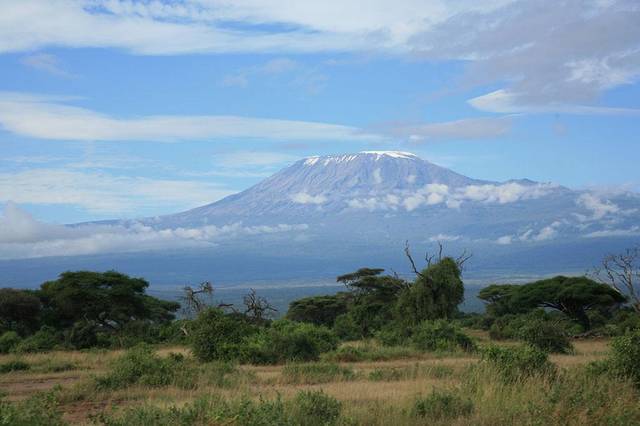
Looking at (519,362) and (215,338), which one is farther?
(215,338)

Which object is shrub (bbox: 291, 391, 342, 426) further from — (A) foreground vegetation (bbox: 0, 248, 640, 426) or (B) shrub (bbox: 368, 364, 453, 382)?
(B) shrub (bbox: 368, 364, 453, 382)

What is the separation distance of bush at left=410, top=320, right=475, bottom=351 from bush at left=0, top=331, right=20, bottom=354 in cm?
1434

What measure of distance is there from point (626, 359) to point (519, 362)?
1.86 m

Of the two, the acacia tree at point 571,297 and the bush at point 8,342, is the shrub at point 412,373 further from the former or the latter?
the acacia tree at point 571,297

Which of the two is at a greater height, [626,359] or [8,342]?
[626,359]

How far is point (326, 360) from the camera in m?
22.0

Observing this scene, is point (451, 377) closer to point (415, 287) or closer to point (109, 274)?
point (415, 287)

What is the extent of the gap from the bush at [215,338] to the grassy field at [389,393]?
51.0 inches

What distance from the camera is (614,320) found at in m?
40.9

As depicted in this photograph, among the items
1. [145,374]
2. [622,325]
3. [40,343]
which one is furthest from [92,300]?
[145,374]

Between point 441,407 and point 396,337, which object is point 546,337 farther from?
point 441,407

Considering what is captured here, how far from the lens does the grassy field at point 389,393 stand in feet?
31.8

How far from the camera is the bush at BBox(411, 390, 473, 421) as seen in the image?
10086 millimetres

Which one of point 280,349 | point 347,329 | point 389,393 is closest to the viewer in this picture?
point 389,393
